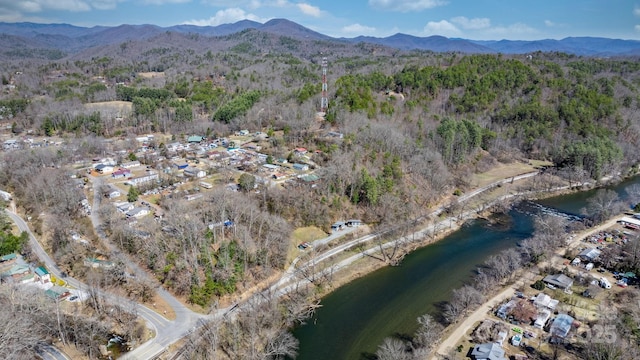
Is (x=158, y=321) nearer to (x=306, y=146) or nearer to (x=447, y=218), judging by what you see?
(x=447, y=218)

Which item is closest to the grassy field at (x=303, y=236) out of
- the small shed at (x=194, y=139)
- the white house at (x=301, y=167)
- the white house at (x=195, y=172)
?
the white house at (x=301, y=167)

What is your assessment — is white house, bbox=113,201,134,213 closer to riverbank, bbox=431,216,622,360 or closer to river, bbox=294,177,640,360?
river, bbox=294,177,640,360

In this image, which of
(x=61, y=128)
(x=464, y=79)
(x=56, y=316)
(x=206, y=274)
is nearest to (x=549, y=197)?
(x=464, y=79)

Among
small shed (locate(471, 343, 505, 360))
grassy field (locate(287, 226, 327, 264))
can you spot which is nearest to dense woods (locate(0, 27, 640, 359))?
grassy field (locate(287, 226, 327, 264))

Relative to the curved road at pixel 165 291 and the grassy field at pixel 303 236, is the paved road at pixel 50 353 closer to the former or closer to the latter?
the curved road at pixel 165 291

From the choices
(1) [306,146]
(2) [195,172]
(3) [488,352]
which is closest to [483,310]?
(3) [488,352]

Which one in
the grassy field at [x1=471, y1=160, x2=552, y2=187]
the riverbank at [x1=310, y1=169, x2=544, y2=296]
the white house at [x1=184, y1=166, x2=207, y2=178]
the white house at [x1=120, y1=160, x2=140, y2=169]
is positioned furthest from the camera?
the grassy field at [x1=471, y1=160, x2=552, y2=187]
